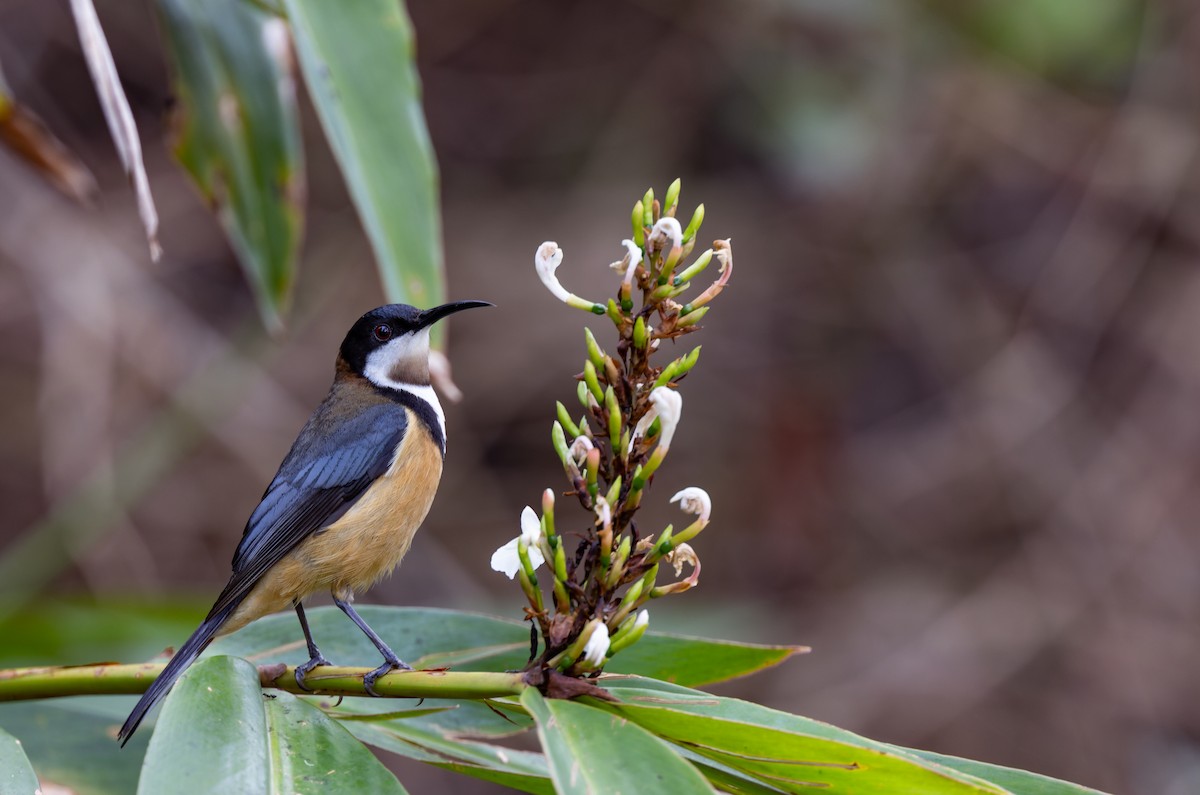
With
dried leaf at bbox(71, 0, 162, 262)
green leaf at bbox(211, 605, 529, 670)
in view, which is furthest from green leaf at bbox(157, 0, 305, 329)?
green leaf at bbox(211, 605, 529, 670)

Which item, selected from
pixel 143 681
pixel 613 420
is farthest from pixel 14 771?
pixel 613 420

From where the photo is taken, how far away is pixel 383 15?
9.36 feet

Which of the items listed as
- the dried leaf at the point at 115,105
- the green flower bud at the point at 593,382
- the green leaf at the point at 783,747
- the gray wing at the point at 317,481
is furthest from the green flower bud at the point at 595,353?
the gray wing at the point at 317,481

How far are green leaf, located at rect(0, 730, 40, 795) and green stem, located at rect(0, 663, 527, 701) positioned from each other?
0.29ft

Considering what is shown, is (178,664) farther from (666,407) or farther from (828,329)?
(828,329)

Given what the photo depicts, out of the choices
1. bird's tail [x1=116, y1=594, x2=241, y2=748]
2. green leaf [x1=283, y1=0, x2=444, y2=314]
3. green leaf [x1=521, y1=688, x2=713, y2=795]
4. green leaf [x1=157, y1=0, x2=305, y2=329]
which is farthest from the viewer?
green leaf [x1=157, y1=0, x2=305, y2=329]

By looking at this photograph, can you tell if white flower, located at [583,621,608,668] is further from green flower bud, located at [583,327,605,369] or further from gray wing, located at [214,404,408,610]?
gray wing, located at [214,404,408,610]

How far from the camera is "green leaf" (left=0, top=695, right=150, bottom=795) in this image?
2502mm

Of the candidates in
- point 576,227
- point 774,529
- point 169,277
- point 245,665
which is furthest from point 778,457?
point 245,665

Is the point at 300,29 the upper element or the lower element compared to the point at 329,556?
upper

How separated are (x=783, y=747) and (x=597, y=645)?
284mm

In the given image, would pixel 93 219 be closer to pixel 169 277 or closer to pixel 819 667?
pixel 169 277

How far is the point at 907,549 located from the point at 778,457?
1.04 m

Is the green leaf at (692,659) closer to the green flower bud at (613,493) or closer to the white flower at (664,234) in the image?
the green flower bud at (613,493)
